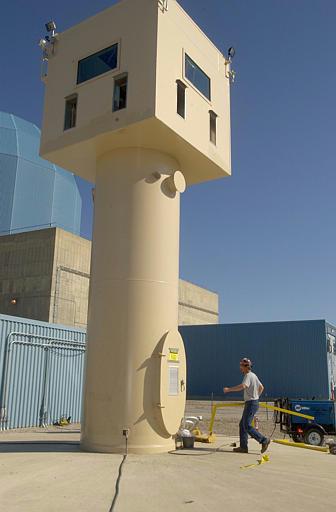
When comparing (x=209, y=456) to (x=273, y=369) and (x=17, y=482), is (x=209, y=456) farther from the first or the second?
(x=273, y=369)

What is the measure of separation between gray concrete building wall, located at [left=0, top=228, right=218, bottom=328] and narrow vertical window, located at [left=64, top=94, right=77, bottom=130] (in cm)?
2636

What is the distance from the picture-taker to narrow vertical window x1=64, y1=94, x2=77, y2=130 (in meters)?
10.6

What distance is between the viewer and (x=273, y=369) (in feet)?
128

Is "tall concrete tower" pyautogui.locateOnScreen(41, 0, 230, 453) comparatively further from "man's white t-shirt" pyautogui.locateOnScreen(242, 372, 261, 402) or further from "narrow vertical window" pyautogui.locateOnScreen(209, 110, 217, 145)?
"man's white t-shirt" pyautogui.locateOnScreen(242, 372, 261, 402)

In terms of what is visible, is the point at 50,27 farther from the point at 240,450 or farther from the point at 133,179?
the point at 240,450

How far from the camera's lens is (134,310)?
9.26 m

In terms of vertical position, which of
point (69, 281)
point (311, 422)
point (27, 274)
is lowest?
point (311, 422)

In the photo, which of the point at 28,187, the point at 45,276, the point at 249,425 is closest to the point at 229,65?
the point at 249,425

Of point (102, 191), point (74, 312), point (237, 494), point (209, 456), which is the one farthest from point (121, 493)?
point (74, 312)

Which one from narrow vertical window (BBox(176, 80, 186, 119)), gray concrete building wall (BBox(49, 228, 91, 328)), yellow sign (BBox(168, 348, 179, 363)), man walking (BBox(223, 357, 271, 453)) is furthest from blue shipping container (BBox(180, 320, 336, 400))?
narrow vertical window (BBox(176, 80, 186, 119))

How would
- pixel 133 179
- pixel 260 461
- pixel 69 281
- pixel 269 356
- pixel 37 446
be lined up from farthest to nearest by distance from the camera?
pixel 269 356
pixel 69 281
pixel 37 446
pixel 133 179
pixel 260 461

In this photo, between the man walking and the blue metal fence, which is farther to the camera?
the blue metal fence

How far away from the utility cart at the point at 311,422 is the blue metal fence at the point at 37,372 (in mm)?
8124

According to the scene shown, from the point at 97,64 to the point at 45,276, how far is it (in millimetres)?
27582
